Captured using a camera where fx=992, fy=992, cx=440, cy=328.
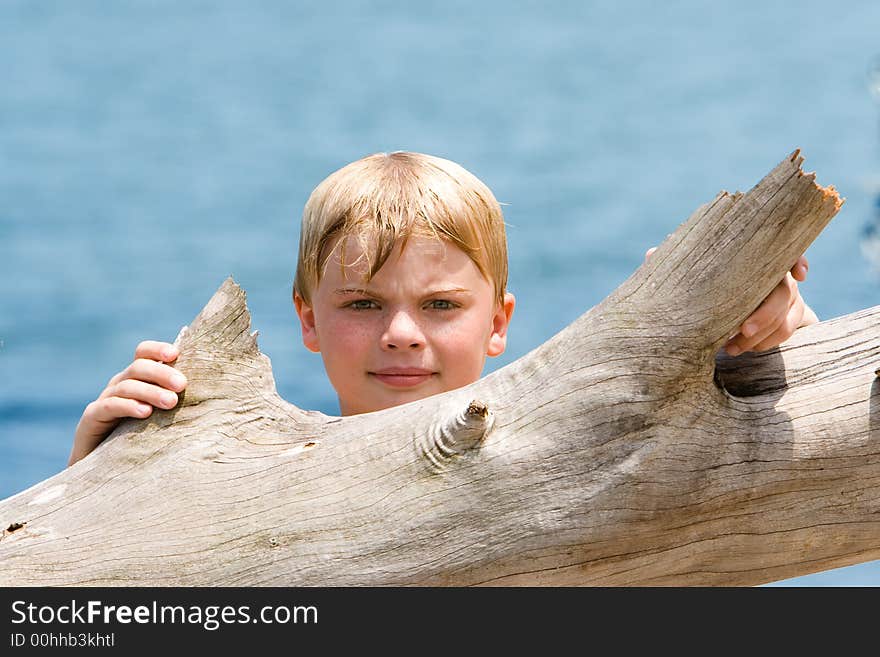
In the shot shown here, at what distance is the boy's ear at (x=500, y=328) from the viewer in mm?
2822

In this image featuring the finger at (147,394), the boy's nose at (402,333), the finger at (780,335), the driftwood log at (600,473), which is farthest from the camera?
the boy's nose at (402,333)

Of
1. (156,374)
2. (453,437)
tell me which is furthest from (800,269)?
(156,374)

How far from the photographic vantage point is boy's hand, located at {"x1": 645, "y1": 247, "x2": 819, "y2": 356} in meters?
1.65

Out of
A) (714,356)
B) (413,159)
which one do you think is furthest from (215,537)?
(413,159)

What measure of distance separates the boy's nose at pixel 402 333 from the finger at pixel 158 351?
591mm

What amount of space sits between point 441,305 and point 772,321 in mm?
977

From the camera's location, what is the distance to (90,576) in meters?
Answer: 1.74

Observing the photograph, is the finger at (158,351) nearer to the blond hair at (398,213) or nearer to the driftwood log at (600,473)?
the driftwood log at (600,473)

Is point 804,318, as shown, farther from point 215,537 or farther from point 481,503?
point 215,537

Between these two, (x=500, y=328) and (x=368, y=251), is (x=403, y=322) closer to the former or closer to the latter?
(x=368, y=251)

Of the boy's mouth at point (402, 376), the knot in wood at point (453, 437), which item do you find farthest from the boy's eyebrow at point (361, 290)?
the knot in wood at point (453, 437)

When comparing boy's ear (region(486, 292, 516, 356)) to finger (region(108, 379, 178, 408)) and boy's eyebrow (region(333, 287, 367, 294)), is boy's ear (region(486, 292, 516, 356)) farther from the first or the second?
finger (region(108, 379, 178, 408))

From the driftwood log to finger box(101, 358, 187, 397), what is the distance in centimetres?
19
